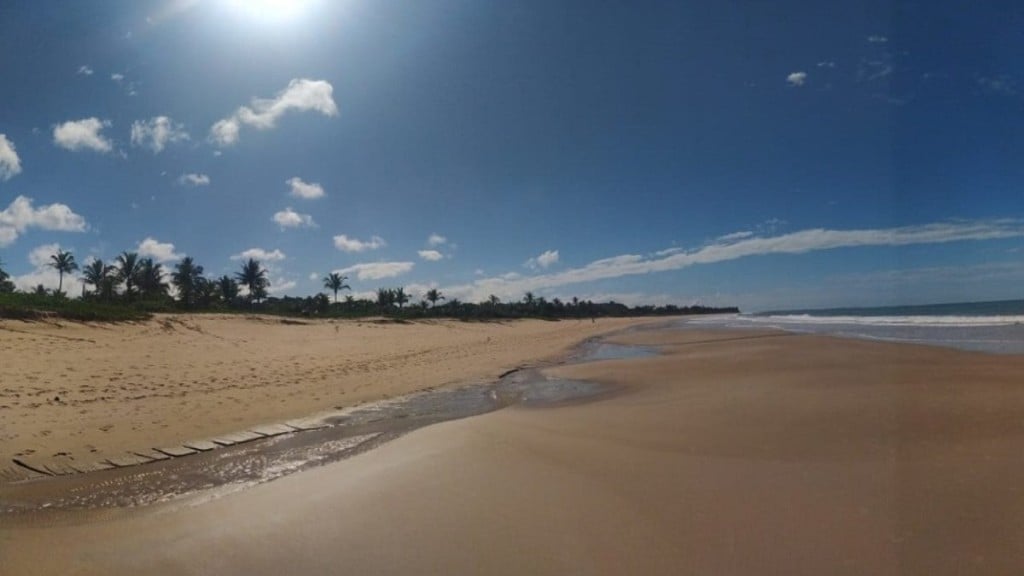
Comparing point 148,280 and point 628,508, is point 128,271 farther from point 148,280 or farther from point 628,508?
point 628,508

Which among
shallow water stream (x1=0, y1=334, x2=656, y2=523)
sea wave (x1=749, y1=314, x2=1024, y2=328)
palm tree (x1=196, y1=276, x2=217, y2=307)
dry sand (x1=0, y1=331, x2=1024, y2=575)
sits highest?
palm tree (x1=196, y1=276, x2=217, y2=307)

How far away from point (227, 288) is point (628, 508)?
73508mm

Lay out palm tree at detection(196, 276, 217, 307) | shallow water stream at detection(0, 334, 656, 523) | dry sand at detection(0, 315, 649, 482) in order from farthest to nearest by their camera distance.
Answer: palm tree at detection(196, 276, 217, 307) → dry sand at detection(0, 315, 649, 482) → shallow water stream at detection(0, 334, 656, 523)

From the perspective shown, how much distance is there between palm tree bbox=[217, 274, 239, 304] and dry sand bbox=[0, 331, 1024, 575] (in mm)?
68595

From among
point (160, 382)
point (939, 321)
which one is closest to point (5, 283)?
point (160, 382)

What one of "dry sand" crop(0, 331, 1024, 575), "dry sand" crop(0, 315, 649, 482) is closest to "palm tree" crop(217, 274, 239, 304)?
"dry sand" crop(0, 315, 649, 482)

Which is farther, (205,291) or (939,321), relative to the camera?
(205,291)

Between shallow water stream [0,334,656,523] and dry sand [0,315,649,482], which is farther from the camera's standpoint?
dry sand [0,315,649,482]

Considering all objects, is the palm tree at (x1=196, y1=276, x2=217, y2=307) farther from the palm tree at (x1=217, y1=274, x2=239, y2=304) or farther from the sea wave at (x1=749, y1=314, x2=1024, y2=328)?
the sea wave at (x1=749, y1=314, x2=1024, y2=328)

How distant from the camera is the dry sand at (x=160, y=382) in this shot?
286 inches

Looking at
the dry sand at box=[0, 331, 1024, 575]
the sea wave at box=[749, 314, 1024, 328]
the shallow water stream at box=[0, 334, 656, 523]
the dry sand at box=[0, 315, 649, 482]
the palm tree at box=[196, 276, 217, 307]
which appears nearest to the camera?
the dry sand at box=[0, 331, 1024, 575]

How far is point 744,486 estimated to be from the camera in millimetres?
5016

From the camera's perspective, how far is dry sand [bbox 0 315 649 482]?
23.8 ft

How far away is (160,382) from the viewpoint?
11508 mm
